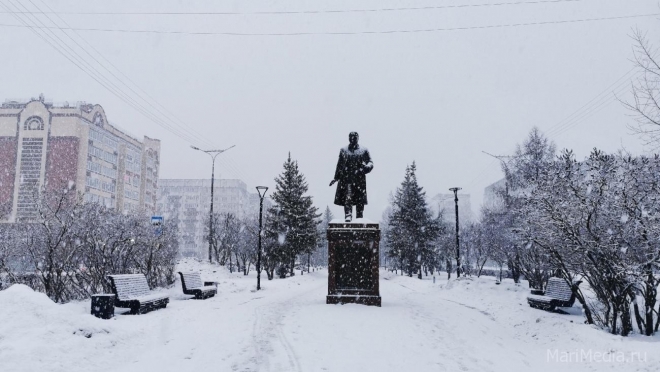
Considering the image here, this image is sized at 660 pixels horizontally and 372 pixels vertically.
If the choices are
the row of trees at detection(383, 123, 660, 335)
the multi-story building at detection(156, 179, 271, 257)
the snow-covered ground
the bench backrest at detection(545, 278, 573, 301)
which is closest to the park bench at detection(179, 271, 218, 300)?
the snow-covered ground

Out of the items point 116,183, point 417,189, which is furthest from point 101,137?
point 417,189

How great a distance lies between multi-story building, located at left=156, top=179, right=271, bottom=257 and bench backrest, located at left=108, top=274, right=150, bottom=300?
10895 cm

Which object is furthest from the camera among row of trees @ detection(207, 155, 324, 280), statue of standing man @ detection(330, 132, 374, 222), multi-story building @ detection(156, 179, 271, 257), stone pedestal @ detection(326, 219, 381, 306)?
multi-story building @ detection(156, 179, 271, 257)

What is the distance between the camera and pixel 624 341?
670 centimetres

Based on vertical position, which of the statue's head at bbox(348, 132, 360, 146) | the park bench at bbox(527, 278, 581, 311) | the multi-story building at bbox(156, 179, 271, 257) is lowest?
the park bench at bbox(527, 278, 581, 311)

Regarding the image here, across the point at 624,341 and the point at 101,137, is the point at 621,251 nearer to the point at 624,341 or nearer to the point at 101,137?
the point at 624,341

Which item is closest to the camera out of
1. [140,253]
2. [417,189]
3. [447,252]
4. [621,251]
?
[621,251]

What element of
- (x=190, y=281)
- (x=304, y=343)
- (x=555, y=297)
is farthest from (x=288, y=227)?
(x=304, y=343)

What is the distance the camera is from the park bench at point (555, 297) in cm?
1078

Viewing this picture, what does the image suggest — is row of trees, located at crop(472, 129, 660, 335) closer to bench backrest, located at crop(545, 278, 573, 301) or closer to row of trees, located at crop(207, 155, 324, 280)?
bench backrest, located at crop(545, 278, 573, 301)

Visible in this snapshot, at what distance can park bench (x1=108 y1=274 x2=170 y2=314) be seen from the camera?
10156 millimetres

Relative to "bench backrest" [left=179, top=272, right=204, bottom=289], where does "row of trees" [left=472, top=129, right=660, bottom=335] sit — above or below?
above

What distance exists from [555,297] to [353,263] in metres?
5.26

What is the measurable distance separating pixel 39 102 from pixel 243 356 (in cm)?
7333
